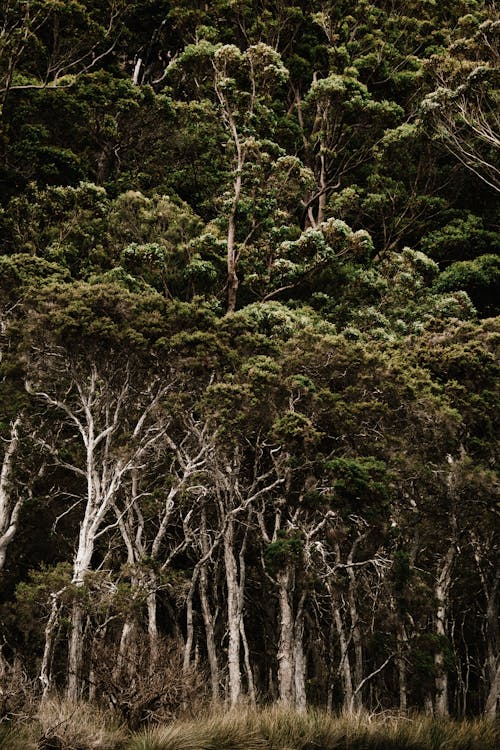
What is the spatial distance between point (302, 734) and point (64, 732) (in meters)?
3.09

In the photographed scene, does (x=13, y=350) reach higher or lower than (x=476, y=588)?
higher

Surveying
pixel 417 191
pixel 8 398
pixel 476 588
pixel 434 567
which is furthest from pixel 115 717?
pixel 417 191

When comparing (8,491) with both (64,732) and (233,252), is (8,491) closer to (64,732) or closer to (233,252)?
(64,732)

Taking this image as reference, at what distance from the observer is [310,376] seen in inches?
621

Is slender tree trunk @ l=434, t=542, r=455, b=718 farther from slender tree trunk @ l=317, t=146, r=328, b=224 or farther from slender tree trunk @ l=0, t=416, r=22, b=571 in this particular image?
slender tree trunk @ l=317, t=146, r=328, b=224

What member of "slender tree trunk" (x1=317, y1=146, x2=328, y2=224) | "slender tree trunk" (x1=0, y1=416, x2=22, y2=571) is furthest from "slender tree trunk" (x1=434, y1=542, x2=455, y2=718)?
"slender tree trunk" (x1=317, y1=146, x2=328, y2=224)

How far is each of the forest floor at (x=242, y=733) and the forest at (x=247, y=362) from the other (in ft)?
2.86

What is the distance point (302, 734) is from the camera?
992 centimetres

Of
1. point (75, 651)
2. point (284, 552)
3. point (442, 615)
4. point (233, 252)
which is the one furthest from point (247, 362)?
point (233, 252)

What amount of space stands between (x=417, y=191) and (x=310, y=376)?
20.6 m

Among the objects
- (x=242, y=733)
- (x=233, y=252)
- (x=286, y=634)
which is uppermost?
(x=233, y=252)

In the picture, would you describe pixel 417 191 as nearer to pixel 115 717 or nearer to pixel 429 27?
pixel 429 27

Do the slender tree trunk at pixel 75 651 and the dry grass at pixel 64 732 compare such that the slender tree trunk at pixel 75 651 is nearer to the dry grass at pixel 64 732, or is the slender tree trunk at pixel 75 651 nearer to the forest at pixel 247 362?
the forest at pixel 247 362

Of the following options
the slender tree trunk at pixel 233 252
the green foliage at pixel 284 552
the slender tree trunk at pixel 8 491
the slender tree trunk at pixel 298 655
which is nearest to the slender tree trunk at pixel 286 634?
the slender tree trunk at pixel 298 655
